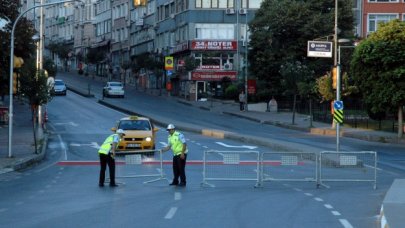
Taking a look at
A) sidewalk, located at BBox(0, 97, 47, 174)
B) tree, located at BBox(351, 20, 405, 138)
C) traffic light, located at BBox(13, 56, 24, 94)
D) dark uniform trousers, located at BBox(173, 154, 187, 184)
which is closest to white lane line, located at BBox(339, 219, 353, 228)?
dark uniform trousers, located at BBox(173, 154, 187, 184)

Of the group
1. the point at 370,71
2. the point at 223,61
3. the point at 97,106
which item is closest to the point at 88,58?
the point at 223,61

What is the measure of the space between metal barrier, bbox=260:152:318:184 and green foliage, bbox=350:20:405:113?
2194cm

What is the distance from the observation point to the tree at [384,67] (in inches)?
1916

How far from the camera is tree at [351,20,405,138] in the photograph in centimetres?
4866

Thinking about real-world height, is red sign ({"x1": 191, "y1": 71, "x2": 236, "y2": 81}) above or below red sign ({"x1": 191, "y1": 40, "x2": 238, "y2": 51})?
below

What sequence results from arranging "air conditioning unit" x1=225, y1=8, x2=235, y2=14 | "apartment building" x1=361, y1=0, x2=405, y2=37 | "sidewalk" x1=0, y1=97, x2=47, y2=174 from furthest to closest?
"air conditioning unit" x1=225, y1=8, x2=235, y2=14
"apartment building" x1=361, y1=0, x2=405, y2=37
"sidewalk" x1=0, y1=97, x2=47, y2=174

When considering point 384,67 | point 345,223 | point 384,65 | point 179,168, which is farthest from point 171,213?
point 384,67

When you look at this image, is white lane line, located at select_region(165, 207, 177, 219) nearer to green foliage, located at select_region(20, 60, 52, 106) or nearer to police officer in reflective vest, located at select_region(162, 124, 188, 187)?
police officer in reflective vest, located at select_region(162, 124, 188, 187)

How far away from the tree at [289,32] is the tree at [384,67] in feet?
76.9

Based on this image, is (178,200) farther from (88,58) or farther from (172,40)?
(88,58)

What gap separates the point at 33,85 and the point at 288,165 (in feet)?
62.4

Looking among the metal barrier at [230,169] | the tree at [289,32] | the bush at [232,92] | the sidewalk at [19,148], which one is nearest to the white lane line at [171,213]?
the metal barrier at [230,169]

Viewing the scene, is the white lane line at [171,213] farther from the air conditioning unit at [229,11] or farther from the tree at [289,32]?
the air conditioning unit at [229,11]

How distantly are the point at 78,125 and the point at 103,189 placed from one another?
35.6 metres
